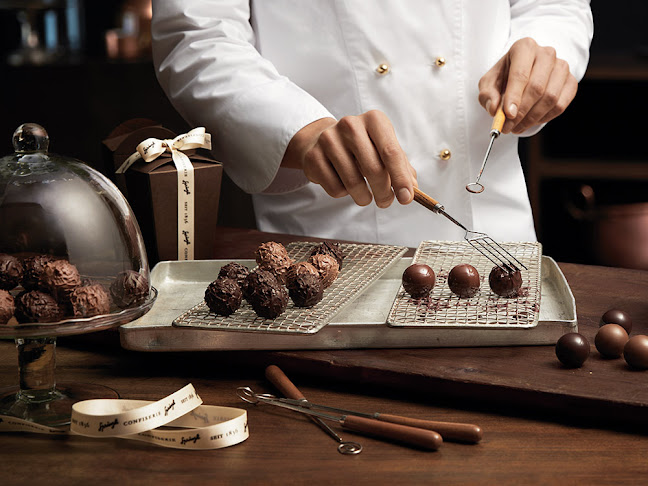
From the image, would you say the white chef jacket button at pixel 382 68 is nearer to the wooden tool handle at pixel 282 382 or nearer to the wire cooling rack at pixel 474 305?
the wire cooling rack at pixel 474 305

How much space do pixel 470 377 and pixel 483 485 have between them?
0.52 ft

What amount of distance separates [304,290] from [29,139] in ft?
1.14

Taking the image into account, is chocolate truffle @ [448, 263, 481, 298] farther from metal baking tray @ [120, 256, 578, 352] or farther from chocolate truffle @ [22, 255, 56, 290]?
chocolate truffle @ [22, 255, 56, 290]

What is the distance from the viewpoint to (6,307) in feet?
2.43

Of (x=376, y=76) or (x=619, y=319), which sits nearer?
(x=619, y=319)

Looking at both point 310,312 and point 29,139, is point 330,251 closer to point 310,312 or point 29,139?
point 310,312

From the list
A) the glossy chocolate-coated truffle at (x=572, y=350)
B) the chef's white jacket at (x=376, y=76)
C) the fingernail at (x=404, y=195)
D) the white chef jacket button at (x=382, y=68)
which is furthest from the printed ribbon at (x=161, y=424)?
the white chef jacket button at (x=382, y=68)

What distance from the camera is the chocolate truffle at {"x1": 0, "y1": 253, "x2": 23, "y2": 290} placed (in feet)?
2.56

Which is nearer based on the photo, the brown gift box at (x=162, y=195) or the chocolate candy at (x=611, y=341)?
the chocolate candy at (x=611, y=341)

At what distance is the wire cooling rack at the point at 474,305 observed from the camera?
870mm

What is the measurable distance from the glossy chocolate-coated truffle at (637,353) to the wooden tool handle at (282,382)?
0.35 meters

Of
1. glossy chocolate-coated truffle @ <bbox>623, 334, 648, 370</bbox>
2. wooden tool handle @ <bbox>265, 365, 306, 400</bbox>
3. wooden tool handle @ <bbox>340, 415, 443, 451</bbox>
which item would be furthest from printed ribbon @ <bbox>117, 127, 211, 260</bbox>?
glossy chocolate-coated truffle @ <bbox>623, 334, 648, 370</bbox>

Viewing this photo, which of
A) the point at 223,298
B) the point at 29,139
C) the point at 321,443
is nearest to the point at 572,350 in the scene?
the point at 321,443

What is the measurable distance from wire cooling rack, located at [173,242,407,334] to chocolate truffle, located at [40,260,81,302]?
136 mm
